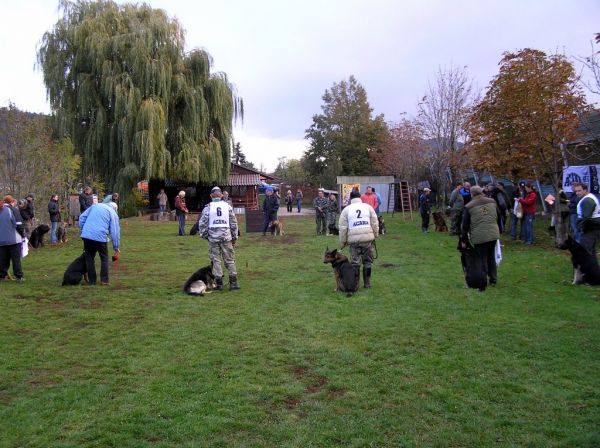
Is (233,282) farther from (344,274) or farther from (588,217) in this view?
(588,217)

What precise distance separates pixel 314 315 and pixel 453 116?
20.9 meters

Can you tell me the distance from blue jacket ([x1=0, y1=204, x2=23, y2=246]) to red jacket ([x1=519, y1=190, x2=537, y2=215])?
41.0 ft

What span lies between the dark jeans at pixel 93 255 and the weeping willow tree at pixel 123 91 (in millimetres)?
16851

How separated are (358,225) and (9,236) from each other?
6.56 metres

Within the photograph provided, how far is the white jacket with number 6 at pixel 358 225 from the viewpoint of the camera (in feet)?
28.8

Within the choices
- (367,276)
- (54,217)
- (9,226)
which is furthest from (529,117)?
(54,217)

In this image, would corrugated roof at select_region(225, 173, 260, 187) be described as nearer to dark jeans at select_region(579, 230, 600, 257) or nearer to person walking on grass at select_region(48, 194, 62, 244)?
person walking on grass at select_region(48, 194, 62, 244)

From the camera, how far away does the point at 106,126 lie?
26.3m

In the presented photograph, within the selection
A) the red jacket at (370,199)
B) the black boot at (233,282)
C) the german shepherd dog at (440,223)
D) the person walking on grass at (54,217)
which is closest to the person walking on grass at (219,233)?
the black boot at (233,282)

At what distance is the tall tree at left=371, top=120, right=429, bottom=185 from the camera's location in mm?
34594

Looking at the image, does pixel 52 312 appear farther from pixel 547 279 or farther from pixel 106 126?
pixel 106 126

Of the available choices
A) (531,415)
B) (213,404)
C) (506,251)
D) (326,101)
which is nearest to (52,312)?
(213,404)

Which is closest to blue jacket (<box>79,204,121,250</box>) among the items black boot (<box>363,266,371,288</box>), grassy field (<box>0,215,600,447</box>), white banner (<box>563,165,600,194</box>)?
grassy field (<box>0,215,600,447</box>)

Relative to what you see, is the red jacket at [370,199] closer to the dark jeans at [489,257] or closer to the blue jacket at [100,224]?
the dark jeans at [489,257]
